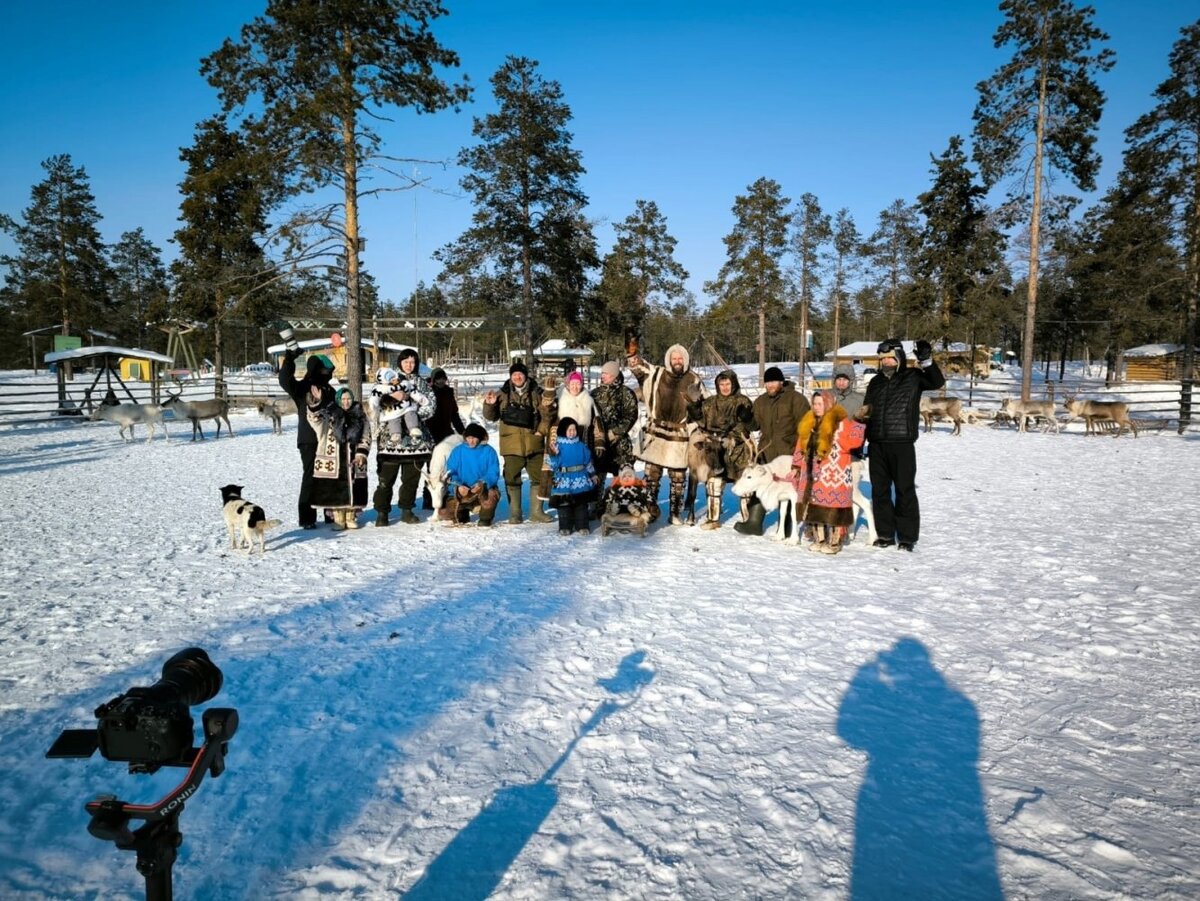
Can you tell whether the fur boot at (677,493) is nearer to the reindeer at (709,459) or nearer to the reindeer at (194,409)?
the reindeer at (709,459)

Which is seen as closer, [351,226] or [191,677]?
[191,677]

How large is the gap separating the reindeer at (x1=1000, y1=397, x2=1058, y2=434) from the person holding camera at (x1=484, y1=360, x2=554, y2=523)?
19.4 m

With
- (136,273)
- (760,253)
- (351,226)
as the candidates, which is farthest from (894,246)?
(136,273)

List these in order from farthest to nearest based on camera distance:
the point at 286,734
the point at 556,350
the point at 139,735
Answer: the point at 556,350 → the point at 286,734 → the point at 139,735

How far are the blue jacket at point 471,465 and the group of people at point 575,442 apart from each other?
13 millimetres

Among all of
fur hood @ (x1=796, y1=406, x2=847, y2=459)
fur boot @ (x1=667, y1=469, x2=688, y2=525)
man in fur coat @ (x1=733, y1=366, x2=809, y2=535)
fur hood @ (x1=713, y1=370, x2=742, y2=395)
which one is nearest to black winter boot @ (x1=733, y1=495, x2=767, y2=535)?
man in fur coat @ (x1=733, y1=366, x2=809, y2=535)

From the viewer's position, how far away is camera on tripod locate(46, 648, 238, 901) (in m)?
1.30

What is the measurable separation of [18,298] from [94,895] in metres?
77.6

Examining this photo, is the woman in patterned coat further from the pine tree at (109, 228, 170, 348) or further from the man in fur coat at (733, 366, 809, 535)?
the pine tree at (109, 228, 170, 348)

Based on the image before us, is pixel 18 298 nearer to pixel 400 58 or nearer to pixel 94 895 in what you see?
pixel 400 58

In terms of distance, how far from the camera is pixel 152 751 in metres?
1.32

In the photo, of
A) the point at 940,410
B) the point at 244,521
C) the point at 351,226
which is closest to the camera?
the point at 244,521

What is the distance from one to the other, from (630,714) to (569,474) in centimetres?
420

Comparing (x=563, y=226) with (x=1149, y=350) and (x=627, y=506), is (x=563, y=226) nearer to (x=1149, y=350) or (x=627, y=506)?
(x=627, y=506)
